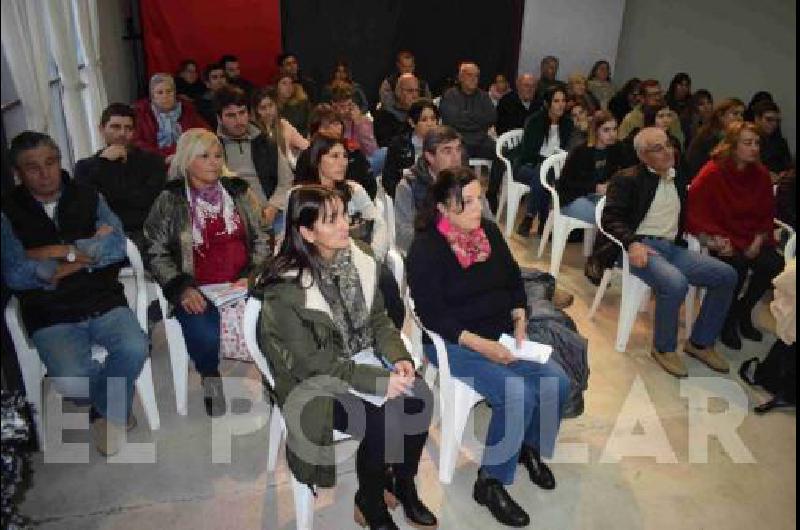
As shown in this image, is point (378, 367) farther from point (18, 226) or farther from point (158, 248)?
point (18, 226)

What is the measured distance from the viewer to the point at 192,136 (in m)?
2.72

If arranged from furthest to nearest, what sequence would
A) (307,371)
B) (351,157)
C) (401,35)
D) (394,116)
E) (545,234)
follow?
(401,35) < (394,116) < (545,234) < (351,157) < (307,371)

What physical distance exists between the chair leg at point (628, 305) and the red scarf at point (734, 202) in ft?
1.65

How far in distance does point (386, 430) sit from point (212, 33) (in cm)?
604

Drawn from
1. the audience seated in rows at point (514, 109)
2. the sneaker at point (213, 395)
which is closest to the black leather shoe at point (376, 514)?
the sneaker at point (213, 395)

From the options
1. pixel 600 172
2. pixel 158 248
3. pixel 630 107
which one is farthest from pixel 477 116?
pixel 158 248

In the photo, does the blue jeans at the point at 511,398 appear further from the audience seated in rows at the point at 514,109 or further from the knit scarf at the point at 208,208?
the audience seated in rows at the point at 514,109

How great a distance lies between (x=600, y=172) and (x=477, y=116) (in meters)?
1.52

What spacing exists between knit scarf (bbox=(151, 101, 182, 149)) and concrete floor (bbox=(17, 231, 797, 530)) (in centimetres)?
175

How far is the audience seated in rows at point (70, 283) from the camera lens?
240cm

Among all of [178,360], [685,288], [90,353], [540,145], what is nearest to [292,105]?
[540,145]

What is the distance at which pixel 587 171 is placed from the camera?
413 centimetres

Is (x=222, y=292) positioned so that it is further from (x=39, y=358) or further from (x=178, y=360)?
(x=39, y=358)

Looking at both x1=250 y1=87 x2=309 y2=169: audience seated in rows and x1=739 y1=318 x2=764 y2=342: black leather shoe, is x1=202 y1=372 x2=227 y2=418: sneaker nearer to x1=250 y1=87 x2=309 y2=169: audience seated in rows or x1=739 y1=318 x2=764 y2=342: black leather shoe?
x1=250 y1=87 x2=309 y2=169: audience seated in rows
